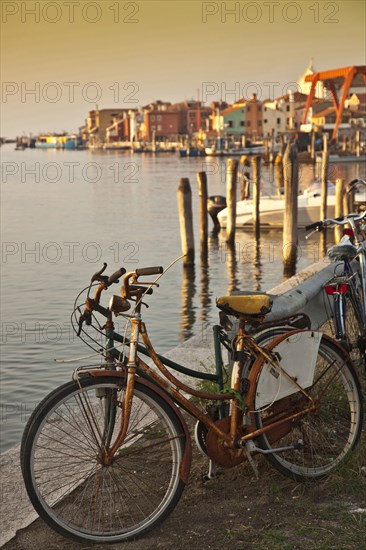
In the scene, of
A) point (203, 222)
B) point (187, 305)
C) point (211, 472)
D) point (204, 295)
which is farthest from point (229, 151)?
Result: point (211, 472)

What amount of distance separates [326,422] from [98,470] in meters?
1.41

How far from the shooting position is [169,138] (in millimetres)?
173000

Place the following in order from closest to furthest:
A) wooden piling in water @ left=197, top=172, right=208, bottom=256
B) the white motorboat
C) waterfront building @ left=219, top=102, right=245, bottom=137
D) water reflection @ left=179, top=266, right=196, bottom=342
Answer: water reflection @ left=179, top=266, right=196, bottom=342 < wooden piling in water @ left=197, top=172, right=208, bottom=256 < the white motorboat < waterfront building @ left=219, top=102, right=245, bottom=137

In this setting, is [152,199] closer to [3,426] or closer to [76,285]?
[76,285]

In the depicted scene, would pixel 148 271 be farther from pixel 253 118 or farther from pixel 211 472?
pixel 253 118


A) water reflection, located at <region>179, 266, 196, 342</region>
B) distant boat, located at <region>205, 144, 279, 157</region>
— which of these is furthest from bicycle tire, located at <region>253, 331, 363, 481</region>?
distant boat, located at <region>205, 144, 279, 157</region>

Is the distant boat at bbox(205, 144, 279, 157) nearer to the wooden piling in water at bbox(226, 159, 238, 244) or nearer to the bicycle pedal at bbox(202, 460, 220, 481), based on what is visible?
the wooden piling in water at bbox(226, 159, 238, 244)

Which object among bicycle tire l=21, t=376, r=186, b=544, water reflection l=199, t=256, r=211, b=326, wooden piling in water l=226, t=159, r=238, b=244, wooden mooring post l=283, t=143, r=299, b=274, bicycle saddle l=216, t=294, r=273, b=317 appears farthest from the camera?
wooden piling in water l=226, t=159, r=238, b=244

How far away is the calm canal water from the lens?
12250 mm

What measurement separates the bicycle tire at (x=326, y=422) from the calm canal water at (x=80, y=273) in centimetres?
430

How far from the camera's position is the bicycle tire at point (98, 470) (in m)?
4.08

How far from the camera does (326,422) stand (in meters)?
5.03

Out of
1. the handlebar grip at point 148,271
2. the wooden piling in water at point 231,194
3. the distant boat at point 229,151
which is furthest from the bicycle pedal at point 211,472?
the distant boat at point 229,151

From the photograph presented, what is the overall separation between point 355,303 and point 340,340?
34cm
